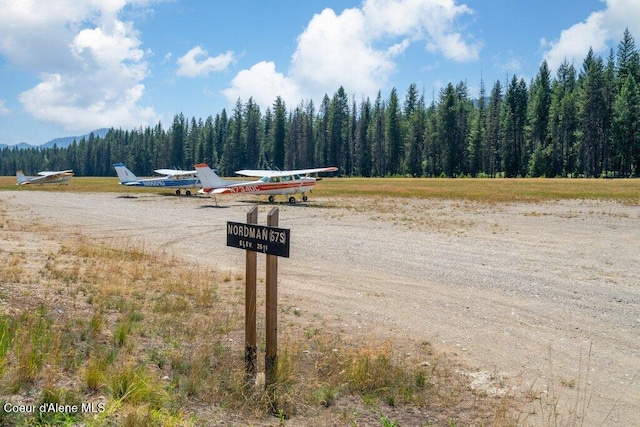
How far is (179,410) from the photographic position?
458cm

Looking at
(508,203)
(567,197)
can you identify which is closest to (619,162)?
(567,197)

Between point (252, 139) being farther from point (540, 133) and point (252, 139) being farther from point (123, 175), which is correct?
point (123, 175)

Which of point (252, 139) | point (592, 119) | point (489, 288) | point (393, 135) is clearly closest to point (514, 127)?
point (592, 119)

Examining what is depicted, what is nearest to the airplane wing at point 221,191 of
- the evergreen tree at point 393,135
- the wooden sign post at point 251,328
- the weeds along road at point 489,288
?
the weeds along road at point 489,288

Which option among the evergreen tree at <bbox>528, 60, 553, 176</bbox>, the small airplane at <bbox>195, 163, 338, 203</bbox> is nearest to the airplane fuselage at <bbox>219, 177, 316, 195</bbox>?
the small airplane at <bbox>195, 163, 338, 203</bbox>

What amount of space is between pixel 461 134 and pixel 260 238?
93989mm

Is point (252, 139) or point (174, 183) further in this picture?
point (252, 139)

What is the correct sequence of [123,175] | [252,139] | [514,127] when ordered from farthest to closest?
1. [252,139]
2. [514,127]
3. [123,175]

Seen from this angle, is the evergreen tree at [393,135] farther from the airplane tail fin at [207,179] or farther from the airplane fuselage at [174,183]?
the airplane tail fin at [207,179]

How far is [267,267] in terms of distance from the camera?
18.3 ft

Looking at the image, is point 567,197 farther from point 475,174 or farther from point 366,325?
point 475,174

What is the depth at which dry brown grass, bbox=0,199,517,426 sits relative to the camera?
15.1 ft

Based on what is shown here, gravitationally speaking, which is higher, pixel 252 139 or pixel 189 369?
pixel 252 139

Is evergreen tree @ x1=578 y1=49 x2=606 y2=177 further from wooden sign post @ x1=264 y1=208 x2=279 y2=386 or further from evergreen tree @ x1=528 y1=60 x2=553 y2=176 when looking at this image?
wooden sign post @ x1=264 y1=208 x2=279 y2=386
